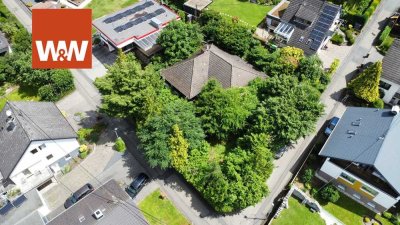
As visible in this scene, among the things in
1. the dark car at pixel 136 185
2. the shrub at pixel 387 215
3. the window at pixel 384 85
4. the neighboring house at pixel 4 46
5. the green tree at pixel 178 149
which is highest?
the window at pixel 384 85

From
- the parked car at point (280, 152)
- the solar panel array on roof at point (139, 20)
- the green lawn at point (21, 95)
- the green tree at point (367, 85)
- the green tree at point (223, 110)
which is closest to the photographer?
the green tree at point (223, 110)

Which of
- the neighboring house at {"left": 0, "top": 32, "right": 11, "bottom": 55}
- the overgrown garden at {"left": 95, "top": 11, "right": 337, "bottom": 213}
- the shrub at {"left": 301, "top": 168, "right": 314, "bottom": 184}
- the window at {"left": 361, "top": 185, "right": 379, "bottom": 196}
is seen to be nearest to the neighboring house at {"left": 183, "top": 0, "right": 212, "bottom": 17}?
the overgrown garden at {"left": 95, "top": 11, "right": 337, "bottom": 213}

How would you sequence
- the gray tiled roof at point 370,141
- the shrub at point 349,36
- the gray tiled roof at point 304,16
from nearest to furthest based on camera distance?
the gray tiled roof at point 370,141 < the gray tiled roof at point 304,16 < the shrub at point 349,36

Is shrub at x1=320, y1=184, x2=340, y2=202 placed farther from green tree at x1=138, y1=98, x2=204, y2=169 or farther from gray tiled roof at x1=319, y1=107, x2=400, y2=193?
green tree at x1=138, y1=98, x2=204, y2=169

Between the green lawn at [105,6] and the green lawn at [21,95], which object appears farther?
the green lawn at [105,6]

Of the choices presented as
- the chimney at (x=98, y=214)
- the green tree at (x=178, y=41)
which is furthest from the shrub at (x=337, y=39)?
the chimney at (x=98, y=214)

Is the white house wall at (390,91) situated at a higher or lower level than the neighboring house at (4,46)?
higher

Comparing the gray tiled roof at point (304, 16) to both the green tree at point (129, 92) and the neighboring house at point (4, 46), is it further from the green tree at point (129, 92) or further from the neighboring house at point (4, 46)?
the neighboring house at point (4, 46)
